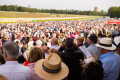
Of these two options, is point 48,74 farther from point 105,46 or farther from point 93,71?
point 105,46

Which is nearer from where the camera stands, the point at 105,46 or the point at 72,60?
the point at 105,46

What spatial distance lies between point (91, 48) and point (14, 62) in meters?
2.34

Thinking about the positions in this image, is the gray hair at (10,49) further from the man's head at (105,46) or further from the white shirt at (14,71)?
the man's head at (105,46)

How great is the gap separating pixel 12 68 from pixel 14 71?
0.22 ft

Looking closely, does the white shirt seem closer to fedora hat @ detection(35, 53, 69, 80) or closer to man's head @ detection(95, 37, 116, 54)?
fedora hat @ detection(35, 53, 69, 80)

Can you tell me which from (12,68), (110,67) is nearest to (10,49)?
(12,68)

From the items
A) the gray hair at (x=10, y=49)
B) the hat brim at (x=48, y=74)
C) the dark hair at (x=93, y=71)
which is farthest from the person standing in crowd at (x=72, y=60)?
the gray hair at (x=10, y=49)

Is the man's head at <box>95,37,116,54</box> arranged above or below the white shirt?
above

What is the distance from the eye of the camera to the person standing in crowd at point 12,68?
208 cm

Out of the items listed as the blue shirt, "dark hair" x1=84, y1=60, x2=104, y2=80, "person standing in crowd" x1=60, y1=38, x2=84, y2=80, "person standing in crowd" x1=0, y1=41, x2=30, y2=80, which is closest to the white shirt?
"person standing in crowd" x1=0, y1=41, x2=30, y2=80

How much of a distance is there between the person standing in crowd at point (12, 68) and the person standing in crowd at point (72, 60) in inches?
44.5

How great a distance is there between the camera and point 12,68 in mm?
2135

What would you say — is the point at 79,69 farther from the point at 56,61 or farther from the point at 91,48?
the point at 56,61

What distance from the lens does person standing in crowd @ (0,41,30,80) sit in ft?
6.83
